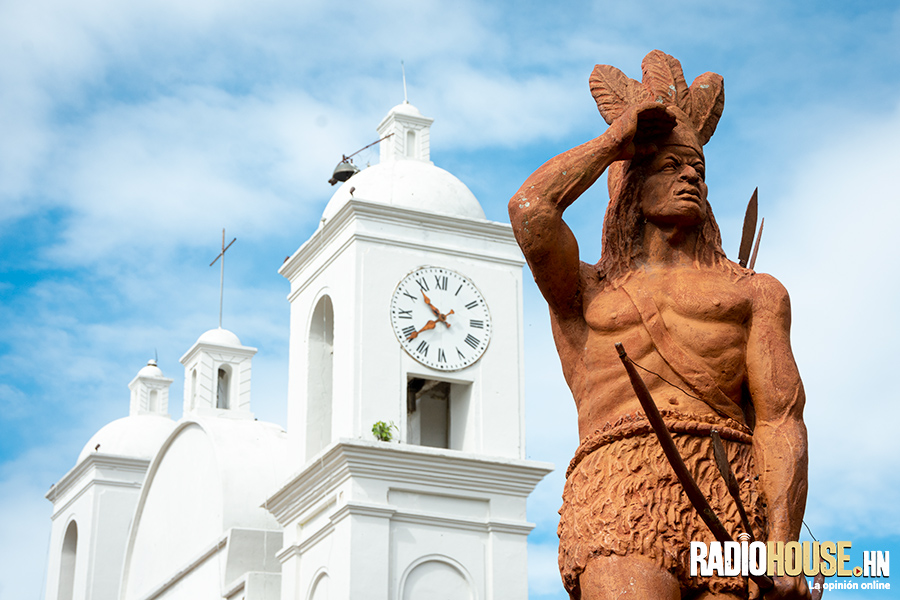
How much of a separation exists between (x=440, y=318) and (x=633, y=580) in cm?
1684

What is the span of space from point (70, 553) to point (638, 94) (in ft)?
97.5

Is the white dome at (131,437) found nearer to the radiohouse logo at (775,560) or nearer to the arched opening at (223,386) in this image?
the arched opening at (223,386)

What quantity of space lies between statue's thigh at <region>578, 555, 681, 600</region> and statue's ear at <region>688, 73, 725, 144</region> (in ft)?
5.23

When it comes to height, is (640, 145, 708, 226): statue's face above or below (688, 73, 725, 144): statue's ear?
A: below

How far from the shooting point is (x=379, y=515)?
19.9 metres

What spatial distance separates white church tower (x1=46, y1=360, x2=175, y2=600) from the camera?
3089cm

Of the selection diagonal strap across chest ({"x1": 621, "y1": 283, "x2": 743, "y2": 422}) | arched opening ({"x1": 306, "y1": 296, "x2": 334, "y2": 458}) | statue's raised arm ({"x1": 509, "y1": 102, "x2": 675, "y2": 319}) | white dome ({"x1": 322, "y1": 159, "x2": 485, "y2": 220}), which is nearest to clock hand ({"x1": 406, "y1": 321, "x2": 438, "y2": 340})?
white dome ({"x1": 322, "y1": 159, "x2": 485, "y2": 220})

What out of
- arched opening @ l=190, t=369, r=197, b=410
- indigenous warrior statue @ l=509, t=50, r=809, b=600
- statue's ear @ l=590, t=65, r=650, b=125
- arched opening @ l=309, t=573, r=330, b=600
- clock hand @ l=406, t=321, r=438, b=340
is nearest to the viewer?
indigenous warrior statue @ l=509, t=50, r=809, b=600

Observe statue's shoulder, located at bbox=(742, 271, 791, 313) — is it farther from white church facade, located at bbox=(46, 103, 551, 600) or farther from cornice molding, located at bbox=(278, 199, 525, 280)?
cornice molding, located at bbox=(278, 199, 525, 280)

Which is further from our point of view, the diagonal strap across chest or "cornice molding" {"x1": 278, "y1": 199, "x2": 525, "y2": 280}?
"cornice molding" {"x1": 278, "y1": 199, "x2": 525, "y2": 280}

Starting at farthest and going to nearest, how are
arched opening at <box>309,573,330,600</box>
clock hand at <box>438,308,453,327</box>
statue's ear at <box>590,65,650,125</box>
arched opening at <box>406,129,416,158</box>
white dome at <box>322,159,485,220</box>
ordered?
arched opening at <box>406,129,416,158</box> → white dome at <box>322,159,485,220</box> → clock hand at <box>438,308,453,327</box> → arched opening at <box>309,573,330,600</box> → statue's ear at <box>590,65,650,125</box>

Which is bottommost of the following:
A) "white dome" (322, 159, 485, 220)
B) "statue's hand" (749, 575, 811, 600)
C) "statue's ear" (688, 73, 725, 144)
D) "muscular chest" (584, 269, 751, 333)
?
"statue's hand" (749, 575, 811, 600)

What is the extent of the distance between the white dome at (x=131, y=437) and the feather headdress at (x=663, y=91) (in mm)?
27242

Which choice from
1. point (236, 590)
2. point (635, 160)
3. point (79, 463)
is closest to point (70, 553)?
point (79, 463)
